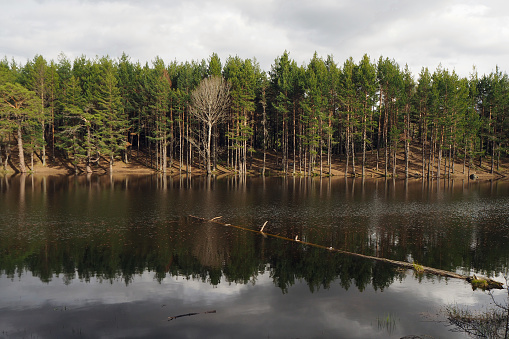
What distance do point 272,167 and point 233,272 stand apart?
6795 cm

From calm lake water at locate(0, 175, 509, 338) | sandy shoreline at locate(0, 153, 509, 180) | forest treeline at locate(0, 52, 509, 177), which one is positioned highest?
forest treeline at locate(0, 52, 509, 177)

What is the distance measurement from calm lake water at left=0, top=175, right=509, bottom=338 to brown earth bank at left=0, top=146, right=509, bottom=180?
1864 inches

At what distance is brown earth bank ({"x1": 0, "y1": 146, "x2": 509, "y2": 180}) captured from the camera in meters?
76.3

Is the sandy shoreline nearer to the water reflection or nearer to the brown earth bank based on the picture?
the brown earth bank

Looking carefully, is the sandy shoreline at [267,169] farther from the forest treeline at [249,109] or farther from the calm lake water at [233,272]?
the calm lake water at [233,272]

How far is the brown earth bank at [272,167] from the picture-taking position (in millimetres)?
76312

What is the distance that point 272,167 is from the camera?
3282 inches

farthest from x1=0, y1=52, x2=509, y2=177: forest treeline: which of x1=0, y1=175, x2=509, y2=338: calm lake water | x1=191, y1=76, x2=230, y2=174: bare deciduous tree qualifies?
x1=0, y1=175, x2=509, y2=338: calm lake water

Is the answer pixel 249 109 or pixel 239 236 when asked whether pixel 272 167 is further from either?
pixel 239 236

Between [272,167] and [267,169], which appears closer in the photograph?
[267,169]

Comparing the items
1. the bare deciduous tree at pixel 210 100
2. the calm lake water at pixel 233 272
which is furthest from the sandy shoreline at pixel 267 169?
the calm lake water at pixel 233 272

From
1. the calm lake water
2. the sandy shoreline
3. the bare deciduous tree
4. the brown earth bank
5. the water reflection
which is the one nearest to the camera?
the calm lake water

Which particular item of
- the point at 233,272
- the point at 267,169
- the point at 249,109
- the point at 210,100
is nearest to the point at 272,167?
the point at 267,169

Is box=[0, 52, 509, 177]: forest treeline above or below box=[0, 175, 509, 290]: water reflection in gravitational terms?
above
